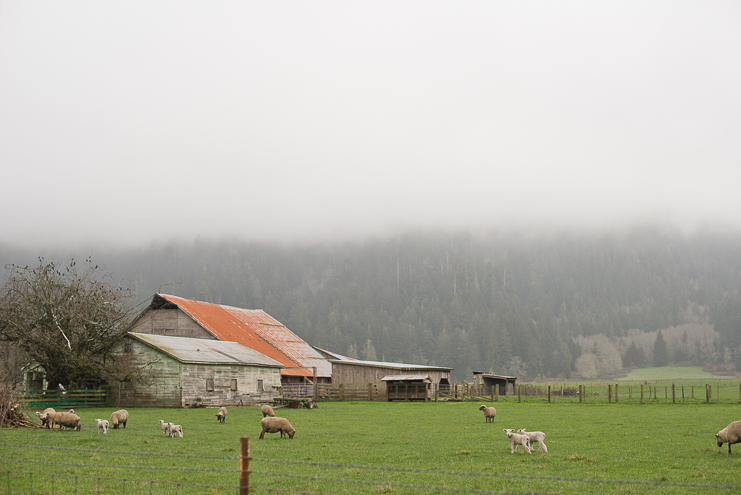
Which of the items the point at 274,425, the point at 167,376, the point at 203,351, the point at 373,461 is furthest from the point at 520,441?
the point at 203,351

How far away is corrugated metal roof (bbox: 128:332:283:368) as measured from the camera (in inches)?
1708

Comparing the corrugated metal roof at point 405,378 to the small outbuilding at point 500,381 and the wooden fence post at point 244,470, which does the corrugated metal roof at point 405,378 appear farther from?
the wooden fence post at point 244,470

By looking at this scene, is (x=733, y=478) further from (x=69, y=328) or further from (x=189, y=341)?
(x=189, y=341)

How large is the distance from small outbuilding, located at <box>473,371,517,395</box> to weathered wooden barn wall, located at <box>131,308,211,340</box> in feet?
108

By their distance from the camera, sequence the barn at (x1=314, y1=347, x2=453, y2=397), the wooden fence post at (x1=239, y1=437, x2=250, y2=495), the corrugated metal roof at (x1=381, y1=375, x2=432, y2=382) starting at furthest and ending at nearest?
1. the barn at (x1=314, y1=347, x2=453, y2=397)
2. the corrugated metal roof at (x1=381, y1=375, x2=432, y2=382)
3. the wooden fence post at (x1=239, y1=437, x2=250, y2=495)

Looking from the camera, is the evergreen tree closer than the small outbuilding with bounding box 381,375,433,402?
No

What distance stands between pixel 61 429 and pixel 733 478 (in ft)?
74.7

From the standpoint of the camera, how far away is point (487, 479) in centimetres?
A: 1233

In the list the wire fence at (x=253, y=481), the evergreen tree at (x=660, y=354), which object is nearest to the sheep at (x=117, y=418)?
the wire fence at (x=253, y=481)

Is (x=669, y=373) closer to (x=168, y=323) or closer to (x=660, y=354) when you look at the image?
(x=660, y=354)

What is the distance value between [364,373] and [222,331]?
620 inches

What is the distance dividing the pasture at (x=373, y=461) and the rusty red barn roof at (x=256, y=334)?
37.3 m

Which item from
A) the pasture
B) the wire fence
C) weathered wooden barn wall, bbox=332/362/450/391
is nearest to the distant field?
weathered wooden barn wall, bbox=332/362/450/391

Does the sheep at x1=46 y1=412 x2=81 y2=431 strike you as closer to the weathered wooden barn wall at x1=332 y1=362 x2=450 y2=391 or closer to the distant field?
the weathered wooden barn wall at x1=332 y1=362 x2=450 y2=391
